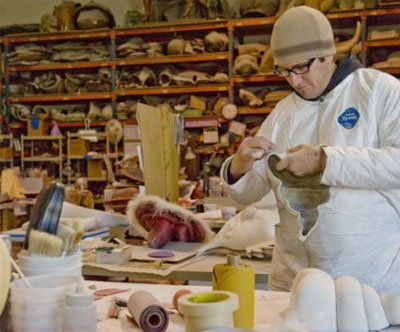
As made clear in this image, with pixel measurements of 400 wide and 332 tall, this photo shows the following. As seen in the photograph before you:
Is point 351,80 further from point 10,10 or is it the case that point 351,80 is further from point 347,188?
point 10,10

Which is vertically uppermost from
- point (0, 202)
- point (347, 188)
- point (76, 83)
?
point (76, 83)

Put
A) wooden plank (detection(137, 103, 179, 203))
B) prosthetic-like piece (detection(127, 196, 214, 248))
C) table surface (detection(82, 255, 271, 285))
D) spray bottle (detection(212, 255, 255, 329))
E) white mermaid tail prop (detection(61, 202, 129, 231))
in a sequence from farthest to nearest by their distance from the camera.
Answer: white mermaid tail prop (detection(61, 202, 129, 231))
wooden plank (detection(137, 103, 179, 203))
prosthetic-like piece (detection(127, 196, 214, 248))
table surface (detection(82, 255, 271, 285))
spray bottle (detection(212, 255, 255, 329))

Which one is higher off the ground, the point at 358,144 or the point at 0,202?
the point at 358,144

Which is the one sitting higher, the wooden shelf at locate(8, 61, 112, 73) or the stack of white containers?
the wooden shelf at locate(8, 61, 112, 73)

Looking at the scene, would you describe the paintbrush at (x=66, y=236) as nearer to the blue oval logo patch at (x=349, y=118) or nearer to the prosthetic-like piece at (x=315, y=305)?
the prosthetic-like piece at (x=315, y=305)

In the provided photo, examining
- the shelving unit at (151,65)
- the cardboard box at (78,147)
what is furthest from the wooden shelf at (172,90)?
the cardboard box at (78,147)

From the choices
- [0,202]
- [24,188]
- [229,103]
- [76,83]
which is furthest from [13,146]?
[229,103]

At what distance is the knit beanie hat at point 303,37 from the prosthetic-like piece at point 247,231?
2.69 ft

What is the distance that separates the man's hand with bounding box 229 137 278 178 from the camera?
185 cm

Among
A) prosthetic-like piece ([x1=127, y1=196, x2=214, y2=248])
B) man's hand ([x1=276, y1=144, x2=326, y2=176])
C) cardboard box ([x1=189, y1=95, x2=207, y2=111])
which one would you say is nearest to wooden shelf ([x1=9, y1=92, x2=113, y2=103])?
cardboard box ([x1=189, y1=95, x2=207, y2=111])

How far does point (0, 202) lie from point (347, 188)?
4.71m

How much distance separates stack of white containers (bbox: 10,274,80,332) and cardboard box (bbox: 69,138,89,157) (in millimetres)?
6175

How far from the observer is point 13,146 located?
24.4 ft

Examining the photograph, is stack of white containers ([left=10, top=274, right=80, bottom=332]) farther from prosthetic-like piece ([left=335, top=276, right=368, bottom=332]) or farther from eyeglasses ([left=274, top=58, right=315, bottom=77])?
eyeglasses ([left=274, top=58, right=315, bottom=77])
